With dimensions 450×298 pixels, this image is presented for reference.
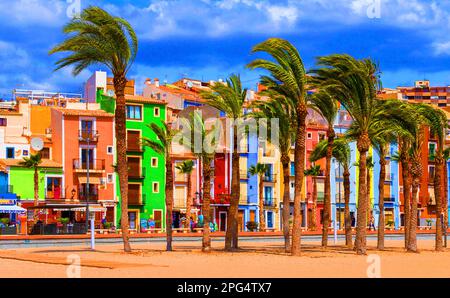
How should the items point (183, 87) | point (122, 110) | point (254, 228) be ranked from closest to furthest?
1. point (122, 110)
2. point (254, 228)
3. point (183, 87)

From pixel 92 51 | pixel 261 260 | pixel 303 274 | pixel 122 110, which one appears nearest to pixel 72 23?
pixel 92 51

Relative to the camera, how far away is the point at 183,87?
102062 mm

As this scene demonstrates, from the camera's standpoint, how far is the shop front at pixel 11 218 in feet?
192

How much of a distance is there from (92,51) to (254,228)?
4210cm

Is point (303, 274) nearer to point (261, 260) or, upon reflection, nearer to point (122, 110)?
point (261, 260)

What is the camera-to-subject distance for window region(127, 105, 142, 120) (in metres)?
81.0

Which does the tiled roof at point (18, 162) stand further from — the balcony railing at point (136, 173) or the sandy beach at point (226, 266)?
the sandy beach at point (226, 266)

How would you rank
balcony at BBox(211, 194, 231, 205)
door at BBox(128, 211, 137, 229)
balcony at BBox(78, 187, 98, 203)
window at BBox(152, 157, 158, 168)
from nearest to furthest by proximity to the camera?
balcony at BBox(78, 187, 98, 203) < door at BBox(128, 211, 137, 229) < window at BBox(152, 157, 158, 168) < balcony at BBox(211, 194, 231, 205)

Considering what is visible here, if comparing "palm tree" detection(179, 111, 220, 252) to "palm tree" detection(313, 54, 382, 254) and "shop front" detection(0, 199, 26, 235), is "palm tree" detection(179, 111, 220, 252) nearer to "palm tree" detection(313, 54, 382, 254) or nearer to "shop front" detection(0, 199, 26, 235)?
"palm tree" detection(313, 54, 382, 254)

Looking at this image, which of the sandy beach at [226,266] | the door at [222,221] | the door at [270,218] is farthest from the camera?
the door at [270,218]

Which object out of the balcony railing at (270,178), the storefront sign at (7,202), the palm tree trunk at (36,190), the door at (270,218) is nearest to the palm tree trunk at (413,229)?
the palm tree trunk at (36,190)

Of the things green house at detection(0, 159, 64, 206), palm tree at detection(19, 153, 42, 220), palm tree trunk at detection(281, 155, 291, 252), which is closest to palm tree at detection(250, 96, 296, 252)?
palm tree trunk at detection(281, 155, 291, 252)

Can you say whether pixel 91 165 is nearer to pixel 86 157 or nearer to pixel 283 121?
pixel 86 157

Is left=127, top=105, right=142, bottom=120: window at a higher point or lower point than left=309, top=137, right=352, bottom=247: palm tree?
higher
